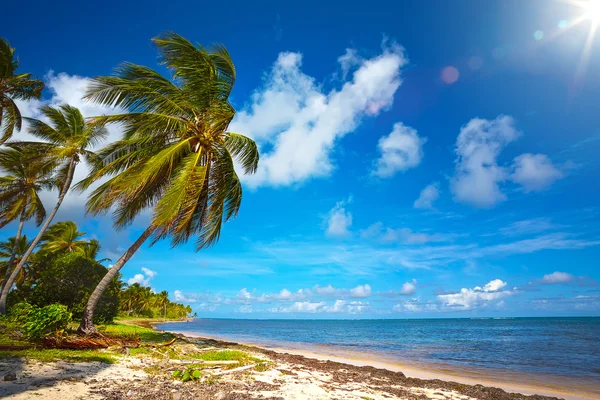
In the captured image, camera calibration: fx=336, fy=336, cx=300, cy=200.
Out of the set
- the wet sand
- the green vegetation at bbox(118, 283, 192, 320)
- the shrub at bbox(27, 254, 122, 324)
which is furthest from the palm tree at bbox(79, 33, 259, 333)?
the green vegetation at bbox(118, 283, 192, 320)

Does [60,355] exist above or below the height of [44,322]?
below

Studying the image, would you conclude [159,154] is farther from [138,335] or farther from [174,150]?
[138,335]

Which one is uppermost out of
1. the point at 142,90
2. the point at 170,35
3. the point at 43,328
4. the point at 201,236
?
the point at 170,35

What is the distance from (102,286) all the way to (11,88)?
36.3 feet

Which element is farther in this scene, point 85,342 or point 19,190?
point 19,190

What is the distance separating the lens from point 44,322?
9.95 meters

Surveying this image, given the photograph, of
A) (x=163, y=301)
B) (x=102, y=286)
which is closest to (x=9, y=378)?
(x=102, y=286)

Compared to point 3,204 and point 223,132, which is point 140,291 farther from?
point 223,132

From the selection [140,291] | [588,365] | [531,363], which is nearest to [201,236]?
[531,363]

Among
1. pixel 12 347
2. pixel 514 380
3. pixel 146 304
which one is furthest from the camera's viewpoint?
pixel 146 304

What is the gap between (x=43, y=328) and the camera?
998 cm

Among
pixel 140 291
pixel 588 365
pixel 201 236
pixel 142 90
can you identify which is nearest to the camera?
pixel 142 90

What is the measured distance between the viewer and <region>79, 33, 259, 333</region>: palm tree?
12023 millimetres

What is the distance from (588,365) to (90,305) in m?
26.0
